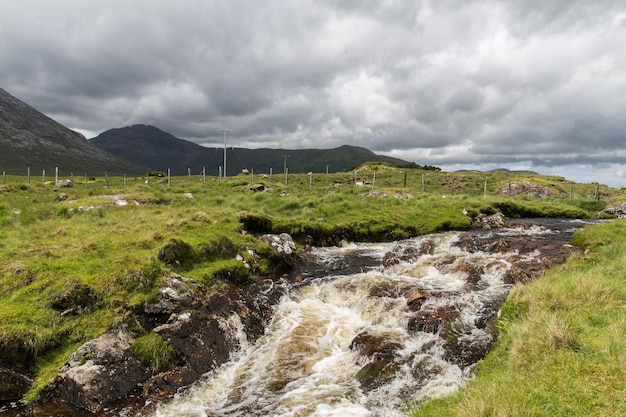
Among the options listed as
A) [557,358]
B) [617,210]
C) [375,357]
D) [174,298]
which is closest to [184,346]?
[174,298]

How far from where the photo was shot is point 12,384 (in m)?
9.13

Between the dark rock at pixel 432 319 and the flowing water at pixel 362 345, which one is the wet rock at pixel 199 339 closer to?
the flowing water at pixel 362 345

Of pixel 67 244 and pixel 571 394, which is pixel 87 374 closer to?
pixel 67 244

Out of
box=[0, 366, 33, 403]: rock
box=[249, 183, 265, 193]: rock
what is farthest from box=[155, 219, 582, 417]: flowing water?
box=[249, 183, 265, 193]: rock

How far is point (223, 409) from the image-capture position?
9539 millimetres

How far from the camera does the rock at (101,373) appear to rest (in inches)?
364

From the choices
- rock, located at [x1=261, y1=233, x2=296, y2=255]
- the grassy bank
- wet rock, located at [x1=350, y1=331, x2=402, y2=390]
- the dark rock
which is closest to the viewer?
the grassy bank

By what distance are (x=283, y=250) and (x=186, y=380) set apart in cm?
1192

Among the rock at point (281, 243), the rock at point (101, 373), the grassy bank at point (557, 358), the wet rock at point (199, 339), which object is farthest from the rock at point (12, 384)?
the rock at point (281, 243)

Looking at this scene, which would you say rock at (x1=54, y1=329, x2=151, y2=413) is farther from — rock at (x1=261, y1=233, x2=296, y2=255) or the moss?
rock at (x1=261, y1=233, x2=296, y2=255)

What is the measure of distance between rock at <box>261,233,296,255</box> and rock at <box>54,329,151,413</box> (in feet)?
38.0

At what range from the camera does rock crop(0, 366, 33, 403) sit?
8.95 m

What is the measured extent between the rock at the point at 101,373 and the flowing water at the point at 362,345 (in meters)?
1.40

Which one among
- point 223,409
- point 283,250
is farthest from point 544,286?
point 283,250
